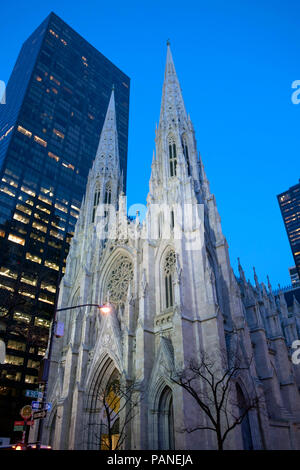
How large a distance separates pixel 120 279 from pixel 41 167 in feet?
149

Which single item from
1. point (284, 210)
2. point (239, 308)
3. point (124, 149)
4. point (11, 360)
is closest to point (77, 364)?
point (239, 308)

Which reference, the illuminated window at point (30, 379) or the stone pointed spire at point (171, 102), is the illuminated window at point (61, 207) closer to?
the stone pointed spire at point (171, 102)

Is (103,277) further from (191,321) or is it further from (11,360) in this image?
(11,360)

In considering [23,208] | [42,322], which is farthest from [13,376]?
[23,208]

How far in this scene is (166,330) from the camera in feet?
88.2

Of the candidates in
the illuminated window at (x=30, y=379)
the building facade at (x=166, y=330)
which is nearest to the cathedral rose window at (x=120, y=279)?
the building facade at (x=166, y=330)

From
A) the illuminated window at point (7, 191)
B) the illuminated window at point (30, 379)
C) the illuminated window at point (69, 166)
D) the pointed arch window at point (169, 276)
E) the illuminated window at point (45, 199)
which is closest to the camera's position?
the pointed arch window at point (169, 276)

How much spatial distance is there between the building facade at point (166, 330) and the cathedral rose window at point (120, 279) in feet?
0.50

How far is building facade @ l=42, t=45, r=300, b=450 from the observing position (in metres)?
24.0

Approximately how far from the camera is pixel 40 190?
68750mm

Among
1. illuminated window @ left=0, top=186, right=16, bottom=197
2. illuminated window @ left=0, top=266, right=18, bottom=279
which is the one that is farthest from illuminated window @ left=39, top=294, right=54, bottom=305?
illuminated window @ left=0, top=186, right=16, bottom=197

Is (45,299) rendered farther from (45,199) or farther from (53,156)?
(53,156)

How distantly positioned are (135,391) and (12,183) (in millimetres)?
52514

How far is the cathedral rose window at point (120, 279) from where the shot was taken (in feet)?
113
